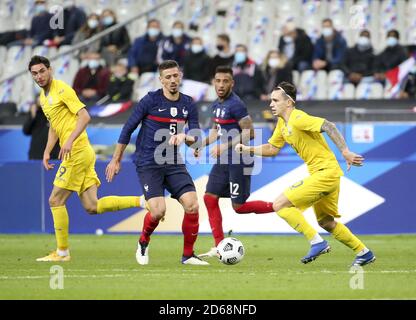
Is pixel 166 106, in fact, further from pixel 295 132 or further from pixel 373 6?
pixel 373 6

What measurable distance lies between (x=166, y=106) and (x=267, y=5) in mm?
11765

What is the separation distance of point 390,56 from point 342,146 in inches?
396

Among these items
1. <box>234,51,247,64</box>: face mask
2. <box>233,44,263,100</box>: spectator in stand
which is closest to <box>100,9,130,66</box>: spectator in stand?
<box>234,51,247,64</box>: face mask

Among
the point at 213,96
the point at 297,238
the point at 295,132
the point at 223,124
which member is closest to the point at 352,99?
the point at 213,96

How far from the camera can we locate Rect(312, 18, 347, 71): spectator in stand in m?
21.6

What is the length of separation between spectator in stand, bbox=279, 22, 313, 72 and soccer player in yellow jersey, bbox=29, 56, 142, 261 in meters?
8.79

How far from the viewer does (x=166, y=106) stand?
12539 millimetres

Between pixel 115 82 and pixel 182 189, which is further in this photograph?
pixel 115 82

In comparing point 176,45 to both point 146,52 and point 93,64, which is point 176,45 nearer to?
point 146,52

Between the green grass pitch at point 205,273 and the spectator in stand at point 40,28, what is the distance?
867 cm

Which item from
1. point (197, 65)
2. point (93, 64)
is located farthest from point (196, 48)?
point (93, 64)

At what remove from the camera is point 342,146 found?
1175 cm

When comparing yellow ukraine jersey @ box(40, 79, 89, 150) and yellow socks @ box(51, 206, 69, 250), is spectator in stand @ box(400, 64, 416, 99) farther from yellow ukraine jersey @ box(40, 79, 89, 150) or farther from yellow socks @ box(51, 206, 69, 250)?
yellow socks @ box(51, 206, 69, 250)

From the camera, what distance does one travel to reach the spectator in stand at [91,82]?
71.7ft
